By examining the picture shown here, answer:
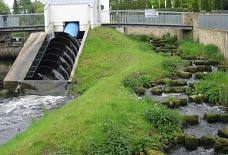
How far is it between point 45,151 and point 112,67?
11787 mm

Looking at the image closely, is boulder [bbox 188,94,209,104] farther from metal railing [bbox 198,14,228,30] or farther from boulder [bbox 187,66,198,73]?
metal railing [bbox 198,14,228,30]

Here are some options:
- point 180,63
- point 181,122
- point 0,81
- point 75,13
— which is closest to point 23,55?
point 0,81

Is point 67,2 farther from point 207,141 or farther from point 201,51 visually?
point 207,141

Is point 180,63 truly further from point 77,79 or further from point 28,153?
point 28,153

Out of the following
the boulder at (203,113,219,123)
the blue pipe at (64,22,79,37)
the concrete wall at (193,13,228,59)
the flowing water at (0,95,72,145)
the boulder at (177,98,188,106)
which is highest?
the blue pipe at (64,22,79,37)

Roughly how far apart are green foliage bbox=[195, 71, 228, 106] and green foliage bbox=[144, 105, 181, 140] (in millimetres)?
3340

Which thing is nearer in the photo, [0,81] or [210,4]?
[0,81]

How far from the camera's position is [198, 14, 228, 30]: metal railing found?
2141 cm

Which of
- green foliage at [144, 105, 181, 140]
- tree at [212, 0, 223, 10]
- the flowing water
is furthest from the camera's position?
tree at [212, 0, 223, 10]

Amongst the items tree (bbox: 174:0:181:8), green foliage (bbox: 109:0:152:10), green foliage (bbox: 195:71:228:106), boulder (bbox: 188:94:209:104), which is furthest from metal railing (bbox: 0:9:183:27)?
green foliage (bbox: 109:0:152:10)

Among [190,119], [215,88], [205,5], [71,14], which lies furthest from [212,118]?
[205,5]

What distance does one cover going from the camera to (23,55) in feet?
75.8

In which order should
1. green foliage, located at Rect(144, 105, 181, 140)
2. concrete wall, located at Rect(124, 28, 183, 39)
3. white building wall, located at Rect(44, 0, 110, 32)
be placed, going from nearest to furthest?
1. green foliage, located at Rect(144, 105, 181, 140)
2. white building wall, located at Rect(44, 0, 110, 32)
3. concrete wall, located at Rect(124, 28, 183, 39)

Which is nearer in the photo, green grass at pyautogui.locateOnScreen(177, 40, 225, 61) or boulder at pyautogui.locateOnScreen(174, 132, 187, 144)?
boulder at pyautogui.locateOnScreen(174, 132, 187, 144)
